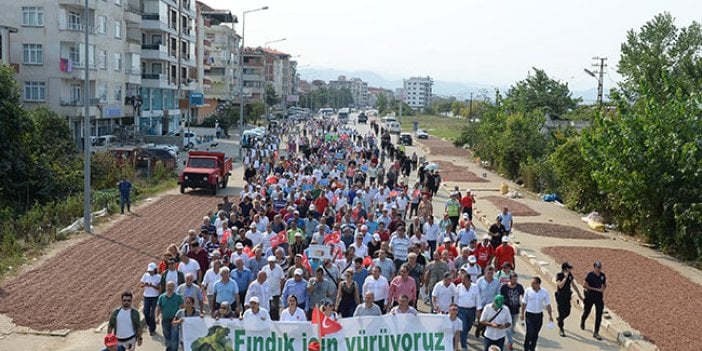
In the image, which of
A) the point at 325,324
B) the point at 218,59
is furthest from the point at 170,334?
the point at 218,59

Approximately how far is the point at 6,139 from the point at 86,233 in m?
7.30

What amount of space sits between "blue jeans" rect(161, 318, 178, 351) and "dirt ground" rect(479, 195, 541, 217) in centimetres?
1987

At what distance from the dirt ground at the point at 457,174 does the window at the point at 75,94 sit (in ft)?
78.0

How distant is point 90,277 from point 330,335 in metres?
8.64

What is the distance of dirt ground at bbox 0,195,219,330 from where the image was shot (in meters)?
13.5

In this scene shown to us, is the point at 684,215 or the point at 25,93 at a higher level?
the point at 25,93

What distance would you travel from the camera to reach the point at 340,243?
13703mm

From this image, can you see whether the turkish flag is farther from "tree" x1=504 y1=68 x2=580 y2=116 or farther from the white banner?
"tree" x1=504 y1=68 x2=580 y2=116

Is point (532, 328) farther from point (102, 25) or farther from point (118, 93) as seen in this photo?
point (118, 93)

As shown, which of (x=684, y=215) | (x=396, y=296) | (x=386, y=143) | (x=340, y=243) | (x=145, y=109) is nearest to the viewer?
(x=396, y=296)

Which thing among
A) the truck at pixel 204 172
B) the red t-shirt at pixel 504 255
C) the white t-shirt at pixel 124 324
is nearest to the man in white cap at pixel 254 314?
the white t-shirt at pixel 124 324

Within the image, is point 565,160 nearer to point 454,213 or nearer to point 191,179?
point 454,213

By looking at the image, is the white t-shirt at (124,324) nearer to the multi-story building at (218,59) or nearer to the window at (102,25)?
the window at (102,25)

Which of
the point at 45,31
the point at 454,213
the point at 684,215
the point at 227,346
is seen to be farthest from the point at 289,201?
the point at 45,31
